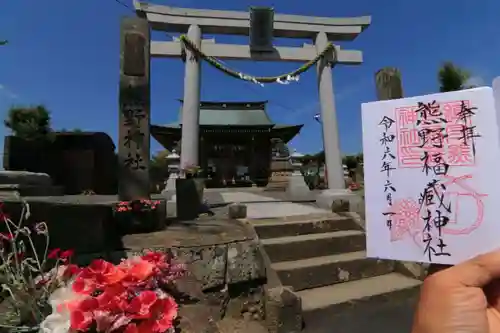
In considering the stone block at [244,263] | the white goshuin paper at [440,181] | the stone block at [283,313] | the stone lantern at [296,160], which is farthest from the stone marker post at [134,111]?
the stone lantern at [296,160]

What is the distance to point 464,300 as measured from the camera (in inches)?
30.4

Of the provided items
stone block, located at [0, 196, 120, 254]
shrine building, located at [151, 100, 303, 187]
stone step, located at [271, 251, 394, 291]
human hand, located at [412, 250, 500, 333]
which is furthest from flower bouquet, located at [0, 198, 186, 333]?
shrine building, located at [151, 100, 303, 187]

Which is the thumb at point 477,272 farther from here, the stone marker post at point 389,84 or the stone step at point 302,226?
the stone step at point 302,226

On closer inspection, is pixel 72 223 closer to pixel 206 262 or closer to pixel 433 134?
pixel 206 262

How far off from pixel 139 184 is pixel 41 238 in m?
2.28

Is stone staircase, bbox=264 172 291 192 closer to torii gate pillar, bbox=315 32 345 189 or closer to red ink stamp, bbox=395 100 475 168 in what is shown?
torii gate pillar, bbox=315 32 345 189

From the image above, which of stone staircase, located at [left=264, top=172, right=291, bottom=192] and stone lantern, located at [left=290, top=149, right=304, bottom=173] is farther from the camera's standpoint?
stone staircase, located at [left=264, top=172, right=291, bottom=192]

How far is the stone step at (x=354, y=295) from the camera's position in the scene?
320cm

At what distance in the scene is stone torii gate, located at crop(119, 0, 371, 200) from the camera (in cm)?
821

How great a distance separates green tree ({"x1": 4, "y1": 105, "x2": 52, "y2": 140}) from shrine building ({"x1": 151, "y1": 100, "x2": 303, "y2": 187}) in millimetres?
5493

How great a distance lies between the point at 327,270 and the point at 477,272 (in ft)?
10.5

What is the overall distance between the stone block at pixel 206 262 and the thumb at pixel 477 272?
8.00 feet

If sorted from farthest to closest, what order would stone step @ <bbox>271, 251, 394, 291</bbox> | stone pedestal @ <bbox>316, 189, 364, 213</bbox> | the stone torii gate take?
the stone torii gate → stone pedestal @ <bbox>316, 189, 364, 213</bbox> → stone step @ <bbox>271, 251, 394, 291</bbox>

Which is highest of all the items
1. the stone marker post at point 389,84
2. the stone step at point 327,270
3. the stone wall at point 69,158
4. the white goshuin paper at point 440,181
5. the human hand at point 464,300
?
the stone wall at point 69,158
